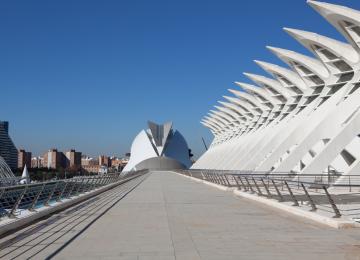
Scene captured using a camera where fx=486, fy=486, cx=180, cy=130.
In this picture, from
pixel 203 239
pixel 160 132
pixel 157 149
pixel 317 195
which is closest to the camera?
pixel 203 239

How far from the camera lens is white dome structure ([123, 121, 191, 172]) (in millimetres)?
89500

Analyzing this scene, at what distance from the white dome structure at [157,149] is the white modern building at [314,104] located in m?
37.3

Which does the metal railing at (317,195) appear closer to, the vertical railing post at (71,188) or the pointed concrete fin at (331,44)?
the vertical railing post at (71,188)

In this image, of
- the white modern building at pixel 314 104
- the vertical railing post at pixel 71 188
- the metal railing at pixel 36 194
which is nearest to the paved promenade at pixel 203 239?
the metal railing at pixel 36 194

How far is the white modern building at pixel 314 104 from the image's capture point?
2355 centimetres

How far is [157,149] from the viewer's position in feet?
295

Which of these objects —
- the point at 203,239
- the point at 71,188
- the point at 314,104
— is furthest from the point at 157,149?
the point at 203,239

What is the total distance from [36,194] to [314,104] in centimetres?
2751

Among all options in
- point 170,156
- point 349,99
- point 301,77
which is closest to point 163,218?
point 349,99

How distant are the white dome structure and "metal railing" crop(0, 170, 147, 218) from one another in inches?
2788

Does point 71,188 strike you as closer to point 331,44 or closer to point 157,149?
point 331,44

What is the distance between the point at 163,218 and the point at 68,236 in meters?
2.91

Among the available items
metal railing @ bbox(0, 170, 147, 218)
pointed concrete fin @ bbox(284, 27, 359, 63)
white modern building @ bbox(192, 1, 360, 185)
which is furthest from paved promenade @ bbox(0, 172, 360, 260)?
pointed concrete fin @ bbox(284, 27, 359, 63)

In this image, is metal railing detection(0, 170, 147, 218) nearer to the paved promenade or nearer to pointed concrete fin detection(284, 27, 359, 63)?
the paved promenade
